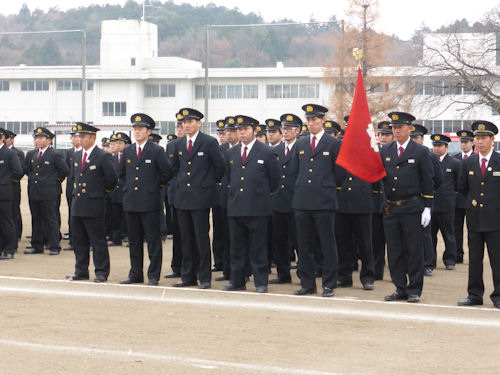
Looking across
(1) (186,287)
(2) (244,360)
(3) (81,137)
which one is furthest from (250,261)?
(2) (244,360)

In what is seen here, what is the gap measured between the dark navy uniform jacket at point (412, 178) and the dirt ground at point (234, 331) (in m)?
1.18

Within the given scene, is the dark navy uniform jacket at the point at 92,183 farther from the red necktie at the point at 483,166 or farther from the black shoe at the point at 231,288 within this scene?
the red necktie at the point at 483,166

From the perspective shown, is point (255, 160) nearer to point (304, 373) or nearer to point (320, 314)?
point (320, 314)

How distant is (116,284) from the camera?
1131 centimetres

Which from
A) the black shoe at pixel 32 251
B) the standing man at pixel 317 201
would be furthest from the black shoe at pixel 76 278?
the black shoe at pixel 32 251

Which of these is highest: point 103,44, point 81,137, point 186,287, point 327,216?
point 103,44

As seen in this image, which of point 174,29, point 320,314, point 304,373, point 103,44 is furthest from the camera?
point 174,29

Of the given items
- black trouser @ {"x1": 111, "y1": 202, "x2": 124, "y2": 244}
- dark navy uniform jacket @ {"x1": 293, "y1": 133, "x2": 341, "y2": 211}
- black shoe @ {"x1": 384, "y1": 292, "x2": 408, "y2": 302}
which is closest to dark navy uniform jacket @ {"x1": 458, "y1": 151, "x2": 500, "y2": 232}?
black shoe @ {"x1": 384, "y1": 292, "x2": 408, "y2": 302}

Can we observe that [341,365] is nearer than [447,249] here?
Yes

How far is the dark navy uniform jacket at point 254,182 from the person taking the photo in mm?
10852

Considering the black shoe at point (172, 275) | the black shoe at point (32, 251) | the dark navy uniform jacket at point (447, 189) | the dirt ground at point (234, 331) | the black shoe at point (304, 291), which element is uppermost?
the dark navy uniform jacket at point (447, 189)

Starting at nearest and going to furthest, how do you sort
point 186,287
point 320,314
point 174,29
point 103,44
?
point 320,314 → point 186,287 → point 103,44 → point 174,29

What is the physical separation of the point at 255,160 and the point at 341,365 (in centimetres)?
431

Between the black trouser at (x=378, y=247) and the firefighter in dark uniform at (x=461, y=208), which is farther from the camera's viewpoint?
the firefighter in dark uniform at (x=461, y=208)
